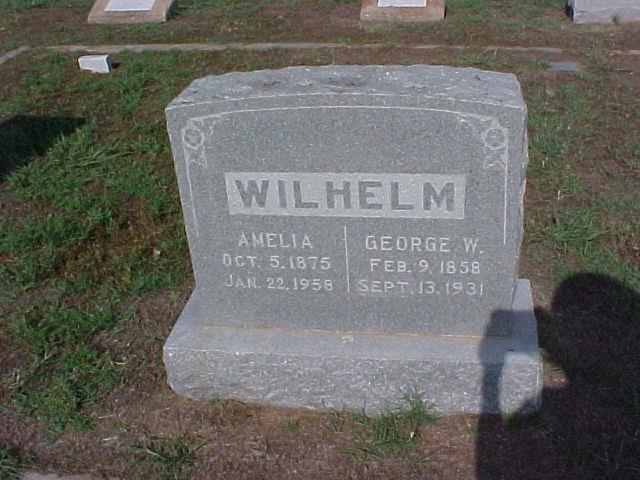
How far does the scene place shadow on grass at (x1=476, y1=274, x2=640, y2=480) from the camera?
2525mm

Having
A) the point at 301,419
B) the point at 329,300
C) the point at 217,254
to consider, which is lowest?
the point at 301,419

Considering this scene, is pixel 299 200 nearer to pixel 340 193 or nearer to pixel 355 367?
pixel 340 193

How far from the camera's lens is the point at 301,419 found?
282 cm

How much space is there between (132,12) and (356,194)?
7.79 meters

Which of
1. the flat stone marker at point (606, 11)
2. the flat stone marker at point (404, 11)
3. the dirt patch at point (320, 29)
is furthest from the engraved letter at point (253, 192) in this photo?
the flat stone marker at point (606, 11)

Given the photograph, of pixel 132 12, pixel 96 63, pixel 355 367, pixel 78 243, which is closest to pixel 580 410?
pixel 355 367

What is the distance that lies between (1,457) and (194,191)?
3.93 ft

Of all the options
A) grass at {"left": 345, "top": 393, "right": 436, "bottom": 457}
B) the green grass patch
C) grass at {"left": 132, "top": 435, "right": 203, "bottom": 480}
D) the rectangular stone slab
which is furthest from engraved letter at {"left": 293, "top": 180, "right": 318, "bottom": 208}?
the green grass patch

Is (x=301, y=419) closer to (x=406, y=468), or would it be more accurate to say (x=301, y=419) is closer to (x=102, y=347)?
(x=406, y=468)

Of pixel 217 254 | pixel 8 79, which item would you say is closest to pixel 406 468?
pixel 217 254

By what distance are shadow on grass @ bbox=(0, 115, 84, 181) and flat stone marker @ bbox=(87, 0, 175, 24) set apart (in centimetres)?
379

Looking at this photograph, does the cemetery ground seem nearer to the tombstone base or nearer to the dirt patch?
the tombstone base

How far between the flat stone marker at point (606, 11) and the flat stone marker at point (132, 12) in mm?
5067

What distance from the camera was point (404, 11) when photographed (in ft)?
28.9
